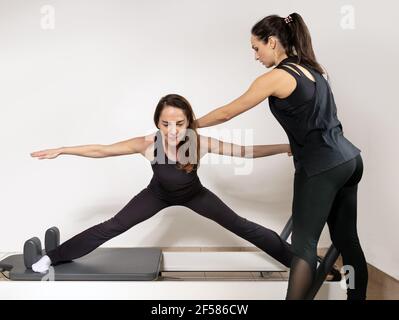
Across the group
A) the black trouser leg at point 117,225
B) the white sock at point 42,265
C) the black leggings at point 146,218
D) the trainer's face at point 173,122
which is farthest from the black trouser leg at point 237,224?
the white sock at point 42,265

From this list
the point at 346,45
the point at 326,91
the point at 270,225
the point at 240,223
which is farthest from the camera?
the point at 270,225

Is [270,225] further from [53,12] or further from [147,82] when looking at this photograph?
[53,12]

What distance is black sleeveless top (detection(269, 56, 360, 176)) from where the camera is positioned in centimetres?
169

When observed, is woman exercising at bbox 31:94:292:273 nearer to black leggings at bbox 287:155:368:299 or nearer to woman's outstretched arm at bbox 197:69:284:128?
woman's outstretched arm at bbox 197:69:284:128

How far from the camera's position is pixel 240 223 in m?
2.36

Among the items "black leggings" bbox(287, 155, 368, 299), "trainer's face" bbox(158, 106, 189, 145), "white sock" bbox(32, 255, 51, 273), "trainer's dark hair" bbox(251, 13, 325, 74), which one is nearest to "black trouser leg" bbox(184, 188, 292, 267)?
"trainer's face" bbox(158, 106, 189, 145)

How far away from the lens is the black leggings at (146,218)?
230 cm

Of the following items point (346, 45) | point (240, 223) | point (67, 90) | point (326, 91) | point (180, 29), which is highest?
point (180, 29)

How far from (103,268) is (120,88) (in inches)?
59.0

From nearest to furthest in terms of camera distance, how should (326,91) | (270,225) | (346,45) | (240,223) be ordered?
(326,91) → (240,223) → (346,45) → (270,225)

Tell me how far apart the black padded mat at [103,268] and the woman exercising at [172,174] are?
0.23 feet

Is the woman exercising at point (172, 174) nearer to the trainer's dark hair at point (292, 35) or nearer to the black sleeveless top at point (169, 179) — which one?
the black sleeveless top at point (169, 179)

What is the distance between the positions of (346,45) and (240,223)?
1.69 m
